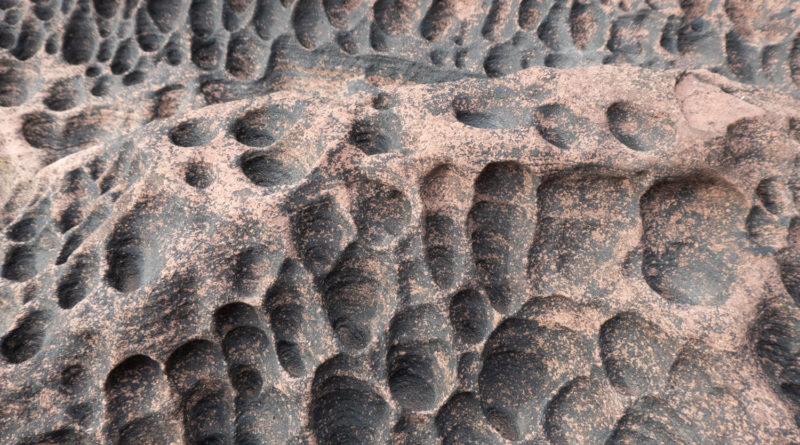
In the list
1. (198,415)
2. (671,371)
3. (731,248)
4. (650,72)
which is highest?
(650,72)

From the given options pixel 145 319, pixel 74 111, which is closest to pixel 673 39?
pixel 145 319

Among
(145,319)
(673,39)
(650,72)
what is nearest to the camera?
(145,319)

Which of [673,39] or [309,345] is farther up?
[673,39]

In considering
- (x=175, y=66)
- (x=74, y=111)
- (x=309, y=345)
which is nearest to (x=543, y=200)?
(x=309, y=345)

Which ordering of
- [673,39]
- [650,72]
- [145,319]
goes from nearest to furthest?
[145,319] → [650,72] → [673,39]

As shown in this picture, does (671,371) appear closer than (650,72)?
Yes

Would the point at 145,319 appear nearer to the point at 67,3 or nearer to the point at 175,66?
the point at 175,66
